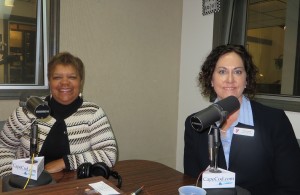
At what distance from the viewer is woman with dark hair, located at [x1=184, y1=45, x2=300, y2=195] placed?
1474mm

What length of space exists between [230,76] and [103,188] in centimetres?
94

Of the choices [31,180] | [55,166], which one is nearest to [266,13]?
[55,166]

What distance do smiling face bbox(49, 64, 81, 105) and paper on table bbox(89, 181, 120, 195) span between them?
0.94 m

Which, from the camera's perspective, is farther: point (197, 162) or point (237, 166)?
point (197, 162)

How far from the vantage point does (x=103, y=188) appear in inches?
45.3

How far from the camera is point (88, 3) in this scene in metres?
2.67

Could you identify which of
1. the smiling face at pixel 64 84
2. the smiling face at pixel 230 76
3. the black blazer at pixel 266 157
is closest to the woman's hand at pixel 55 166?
the smiling face at pixel 64 84

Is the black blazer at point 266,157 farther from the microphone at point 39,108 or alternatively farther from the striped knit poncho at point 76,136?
the microphone at point 39,108

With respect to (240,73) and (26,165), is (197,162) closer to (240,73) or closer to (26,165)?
(240,73)

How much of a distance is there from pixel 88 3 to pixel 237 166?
1934 mm


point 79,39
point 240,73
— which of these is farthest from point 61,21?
point 240,73

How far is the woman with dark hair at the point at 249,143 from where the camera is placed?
147cm

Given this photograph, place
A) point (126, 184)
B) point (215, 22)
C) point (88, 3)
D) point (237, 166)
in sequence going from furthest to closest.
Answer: point (215, 22), point (88, 3), point (237, 166), point (126, 184)

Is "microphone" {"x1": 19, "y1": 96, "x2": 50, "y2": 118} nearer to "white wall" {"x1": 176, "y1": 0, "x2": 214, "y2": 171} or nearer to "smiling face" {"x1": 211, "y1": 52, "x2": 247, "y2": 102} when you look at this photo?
"smiling face" {"x1": 211, "y1": 52, "x2": 247, "y2": 102}
